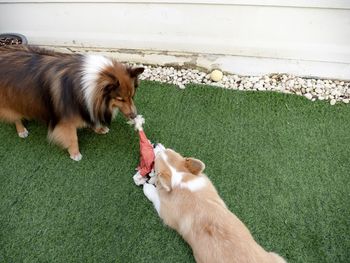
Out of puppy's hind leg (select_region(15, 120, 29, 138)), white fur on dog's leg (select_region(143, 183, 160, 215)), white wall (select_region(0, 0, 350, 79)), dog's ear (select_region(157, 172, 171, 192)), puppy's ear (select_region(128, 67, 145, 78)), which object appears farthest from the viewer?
white wall (select_region(0, 0, 350, 79))

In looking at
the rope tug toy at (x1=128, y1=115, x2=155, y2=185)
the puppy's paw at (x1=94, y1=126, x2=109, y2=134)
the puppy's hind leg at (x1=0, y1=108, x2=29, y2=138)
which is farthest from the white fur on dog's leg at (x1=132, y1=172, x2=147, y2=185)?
the puppy's hind leg at (x1=0, y1=108, x2=29, y2=138)

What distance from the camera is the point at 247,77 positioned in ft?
11.6

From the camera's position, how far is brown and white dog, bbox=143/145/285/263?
1.89m

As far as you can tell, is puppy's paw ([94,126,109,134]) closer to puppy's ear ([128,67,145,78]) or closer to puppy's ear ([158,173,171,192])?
puppy's ear ([128,67,145,78])

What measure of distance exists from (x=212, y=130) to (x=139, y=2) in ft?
4.66

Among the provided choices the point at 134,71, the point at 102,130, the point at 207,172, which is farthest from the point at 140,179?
the point at 134,71

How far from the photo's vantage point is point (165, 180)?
2.11 metres

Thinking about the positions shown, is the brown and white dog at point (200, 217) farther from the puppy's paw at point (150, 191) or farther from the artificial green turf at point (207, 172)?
the artificial green turf at point (207, 172)

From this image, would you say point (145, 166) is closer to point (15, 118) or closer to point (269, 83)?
point (15, 118)

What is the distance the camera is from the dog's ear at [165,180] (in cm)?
211

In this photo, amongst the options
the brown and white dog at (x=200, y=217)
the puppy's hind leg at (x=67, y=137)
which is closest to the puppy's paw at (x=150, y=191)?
the brown and white dog at (x=200, y=217)

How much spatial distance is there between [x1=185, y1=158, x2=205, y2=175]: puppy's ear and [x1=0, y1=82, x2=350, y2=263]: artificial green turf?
0.48 metres

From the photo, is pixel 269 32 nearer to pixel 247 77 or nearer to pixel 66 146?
pixel 247 77

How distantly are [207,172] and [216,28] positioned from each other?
147 cm
